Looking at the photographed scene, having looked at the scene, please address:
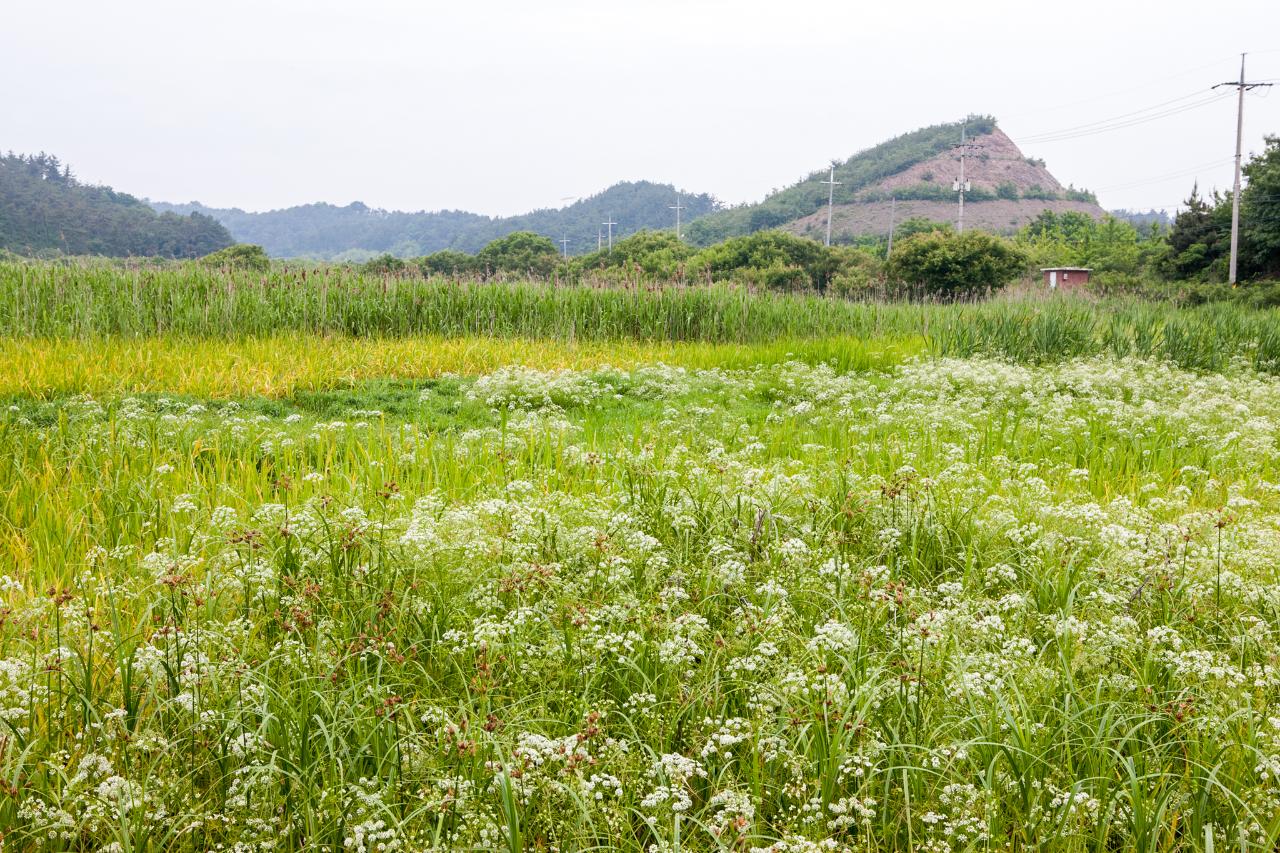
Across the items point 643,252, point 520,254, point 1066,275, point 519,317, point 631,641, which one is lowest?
point 631,641

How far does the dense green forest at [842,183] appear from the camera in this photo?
86.1m

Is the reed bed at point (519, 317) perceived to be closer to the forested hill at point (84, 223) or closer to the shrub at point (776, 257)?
the shrub at point (776, 257)

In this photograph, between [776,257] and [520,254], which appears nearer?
[776,257]

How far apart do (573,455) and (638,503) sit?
1.27 meters

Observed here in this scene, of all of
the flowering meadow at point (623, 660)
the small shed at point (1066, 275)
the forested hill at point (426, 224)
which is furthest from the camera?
the forested hill at point (426, 224)

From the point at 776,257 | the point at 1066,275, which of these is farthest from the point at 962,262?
the point at 1066,275

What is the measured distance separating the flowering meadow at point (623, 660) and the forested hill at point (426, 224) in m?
91.6

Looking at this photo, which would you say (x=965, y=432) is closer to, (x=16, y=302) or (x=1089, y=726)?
(x=1089, y=726)

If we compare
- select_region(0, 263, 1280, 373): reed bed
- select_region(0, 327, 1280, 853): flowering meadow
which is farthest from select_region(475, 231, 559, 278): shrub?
select_region(0, 327, 1280, 853): flowering meadow

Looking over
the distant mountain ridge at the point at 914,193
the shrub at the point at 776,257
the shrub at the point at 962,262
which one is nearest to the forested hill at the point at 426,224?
the distant mountain ridge at the point at 914,193

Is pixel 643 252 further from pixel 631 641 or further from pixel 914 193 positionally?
pixel 914 193

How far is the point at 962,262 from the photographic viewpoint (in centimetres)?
3403

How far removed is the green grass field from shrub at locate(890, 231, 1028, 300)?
95.6ft

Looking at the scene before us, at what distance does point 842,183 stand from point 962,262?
57.8 meters
